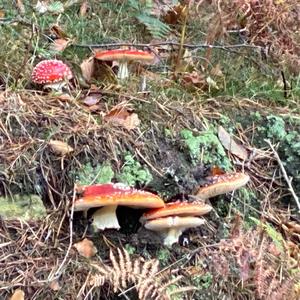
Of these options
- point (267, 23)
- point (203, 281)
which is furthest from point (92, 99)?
point (267, 23)

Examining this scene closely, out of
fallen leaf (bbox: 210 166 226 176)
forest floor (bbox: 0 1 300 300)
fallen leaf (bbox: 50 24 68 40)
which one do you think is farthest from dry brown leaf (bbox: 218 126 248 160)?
fallen leaf (bbox: 50 24 68 40)

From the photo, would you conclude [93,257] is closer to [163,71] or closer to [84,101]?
[84,101]

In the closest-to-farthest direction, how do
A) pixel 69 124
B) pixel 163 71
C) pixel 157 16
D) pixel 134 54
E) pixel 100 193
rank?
pixel 100 193
pixel 69 124
pixel 134 54
pixel 163 71
pixel 157 16

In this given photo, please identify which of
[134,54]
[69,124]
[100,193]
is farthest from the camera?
[134,54]

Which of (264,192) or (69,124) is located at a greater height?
(69,124)

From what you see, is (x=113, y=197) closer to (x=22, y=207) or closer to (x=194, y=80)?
(x=22, y=207)

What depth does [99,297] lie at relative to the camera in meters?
2.54

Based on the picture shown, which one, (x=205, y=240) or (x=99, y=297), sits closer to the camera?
(x=99, y=297)

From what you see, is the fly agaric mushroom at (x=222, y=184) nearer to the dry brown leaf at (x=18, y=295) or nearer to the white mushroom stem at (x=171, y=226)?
the white mushroom stem at (x=171, y=226)

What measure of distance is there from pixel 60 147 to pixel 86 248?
1.50 ft

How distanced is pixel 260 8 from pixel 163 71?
1246 mm

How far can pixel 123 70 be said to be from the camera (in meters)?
3.62

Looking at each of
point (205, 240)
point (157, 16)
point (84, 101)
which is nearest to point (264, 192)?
point (205, 240)

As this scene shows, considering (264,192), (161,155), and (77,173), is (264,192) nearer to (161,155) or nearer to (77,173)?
(161,155)
